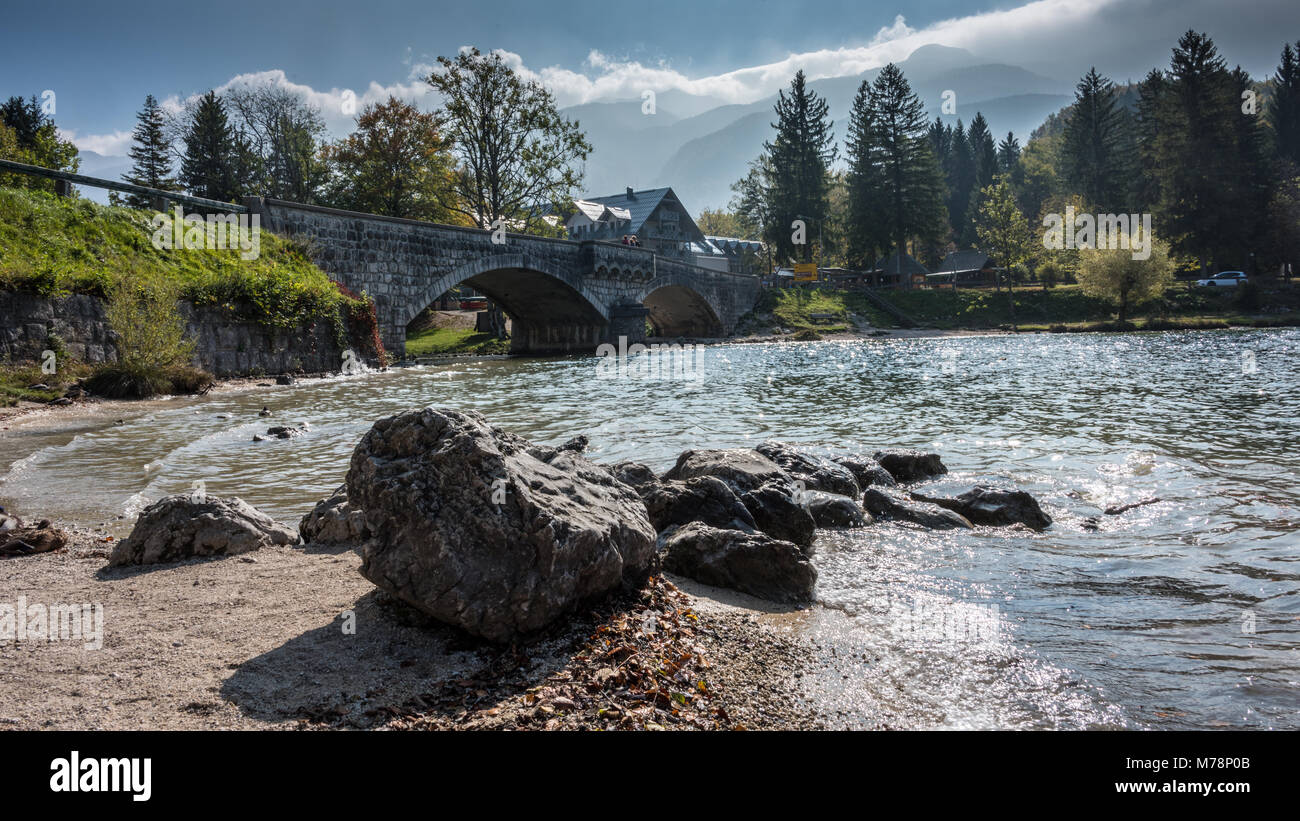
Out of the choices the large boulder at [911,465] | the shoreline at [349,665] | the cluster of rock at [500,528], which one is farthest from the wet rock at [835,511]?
the shoreline at [349,665]

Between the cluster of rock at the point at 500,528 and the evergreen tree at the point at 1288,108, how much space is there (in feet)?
347

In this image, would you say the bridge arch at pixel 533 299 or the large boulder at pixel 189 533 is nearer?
the large boulder at pixel 189 533

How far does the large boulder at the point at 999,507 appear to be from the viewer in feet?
23.4

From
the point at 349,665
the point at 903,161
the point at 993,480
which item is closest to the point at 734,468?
the point at 993,480

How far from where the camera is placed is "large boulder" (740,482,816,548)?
21.6ft

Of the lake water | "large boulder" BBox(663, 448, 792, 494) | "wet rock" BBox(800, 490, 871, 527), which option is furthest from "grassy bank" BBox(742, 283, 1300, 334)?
"wet rock" BBox(800, 490, 871, 527)

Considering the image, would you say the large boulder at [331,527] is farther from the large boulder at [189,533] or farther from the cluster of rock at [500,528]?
the large boulder at [189,533]

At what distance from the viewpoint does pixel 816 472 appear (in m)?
8.38

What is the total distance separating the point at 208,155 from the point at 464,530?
6517 centimetres

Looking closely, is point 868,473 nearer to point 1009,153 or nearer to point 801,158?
point 801,158

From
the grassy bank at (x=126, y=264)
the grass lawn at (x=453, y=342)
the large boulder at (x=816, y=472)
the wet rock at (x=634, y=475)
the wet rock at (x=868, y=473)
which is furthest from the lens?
the grass lawn at (x=453, y=342)

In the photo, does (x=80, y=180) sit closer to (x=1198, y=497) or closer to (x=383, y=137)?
(x=1198, y=497)

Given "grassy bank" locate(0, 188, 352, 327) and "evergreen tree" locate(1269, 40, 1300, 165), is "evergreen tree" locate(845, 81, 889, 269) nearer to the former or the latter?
"evergreen tree" locate(1269, 40, 1300, 165)
